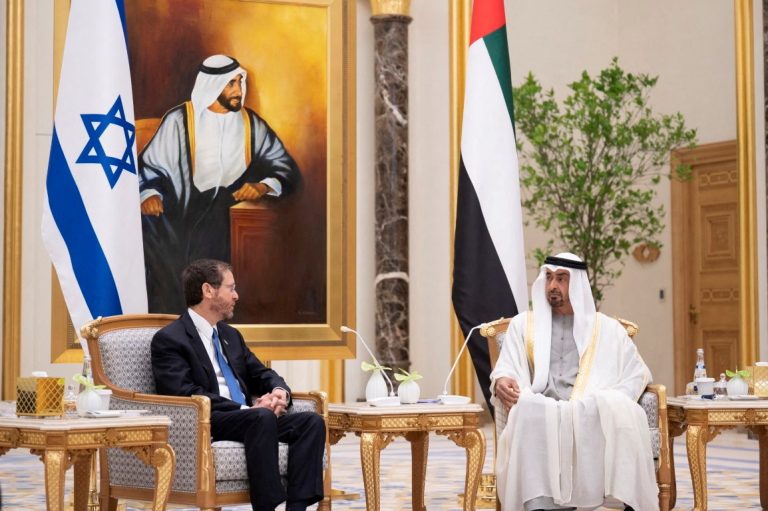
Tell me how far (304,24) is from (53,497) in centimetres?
492

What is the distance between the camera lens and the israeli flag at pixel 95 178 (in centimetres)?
591

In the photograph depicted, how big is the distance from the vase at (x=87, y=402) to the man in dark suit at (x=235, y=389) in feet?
1.31

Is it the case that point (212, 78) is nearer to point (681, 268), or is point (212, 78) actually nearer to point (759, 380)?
point (759, 380)

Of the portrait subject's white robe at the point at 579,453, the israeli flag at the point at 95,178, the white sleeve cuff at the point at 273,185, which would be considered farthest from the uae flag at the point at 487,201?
the white sleeve cuff at the point at 273,185

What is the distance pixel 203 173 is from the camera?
8.59m

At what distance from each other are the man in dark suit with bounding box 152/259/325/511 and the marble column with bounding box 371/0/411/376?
5.54 meters

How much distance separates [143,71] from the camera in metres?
8.30

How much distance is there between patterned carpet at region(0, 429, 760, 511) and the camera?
6.70 meters

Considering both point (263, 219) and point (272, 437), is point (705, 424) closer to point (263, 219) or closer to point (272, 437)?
point (272, 437)

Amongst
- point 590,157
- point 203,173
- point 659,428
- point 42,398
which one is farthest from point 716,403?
point 590,157

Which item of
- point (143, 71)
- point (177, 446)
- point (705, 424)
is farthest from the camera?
point (143, 71)

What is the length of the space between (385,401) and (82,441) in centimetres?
160

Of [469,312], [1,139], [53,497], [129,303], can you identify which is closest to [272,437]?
[53,497]

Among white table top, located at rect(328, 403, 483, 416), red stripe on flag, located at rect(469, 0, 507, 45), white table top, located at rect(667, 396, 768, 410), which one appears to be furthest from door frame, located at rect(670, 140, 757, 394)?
white table top, located at rect(328, 403, 483, 416)
